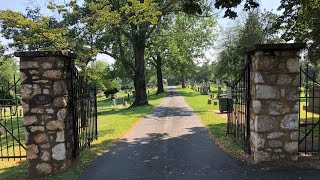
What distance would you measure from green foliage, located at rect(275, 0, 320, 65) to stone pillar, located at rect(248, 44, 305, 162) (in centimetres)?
377

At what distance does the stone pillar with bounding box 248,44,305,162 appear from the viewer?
653 cm

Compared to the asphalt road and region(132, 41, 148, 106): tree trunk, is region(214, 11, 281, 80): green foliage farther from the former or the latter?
the asphalt road

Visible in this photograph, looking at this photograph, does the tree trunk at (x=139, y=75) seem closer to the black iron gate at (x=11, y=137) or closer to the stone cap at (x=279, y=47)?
the black iron gate at (x=11, y=137)

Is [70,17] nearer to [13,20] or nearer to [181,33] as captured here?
[13,20]

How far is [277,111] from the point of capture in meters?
6.57

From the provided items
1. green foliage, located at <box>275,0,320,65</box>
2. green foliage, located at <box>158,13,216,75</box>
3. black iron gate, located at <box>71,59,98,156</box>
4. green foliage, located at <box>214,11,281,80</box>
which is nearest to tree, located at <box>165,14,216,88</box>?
green foliage, located at <box>158,13,216,75</box>

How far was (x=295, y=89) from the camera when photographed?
6.54 metres

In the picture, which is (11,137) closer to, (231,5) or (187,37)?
(231,5)

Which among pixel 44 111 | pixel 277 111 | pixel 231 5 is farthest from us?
pixel 231 5

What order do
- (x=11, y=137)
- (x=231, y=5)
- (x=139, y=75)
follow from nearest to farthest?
(x=231, y=5)
(x=11, y=137)
(x=139, y=75)

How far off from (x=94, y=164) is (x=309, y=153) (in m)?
5.13

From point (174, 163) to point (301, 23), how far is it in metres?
7.51

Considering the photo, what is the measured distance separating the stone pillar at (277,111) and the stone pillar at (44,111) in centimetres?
426

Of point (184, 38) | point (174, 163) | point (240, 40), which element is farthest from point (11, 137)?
point (240, 40)
